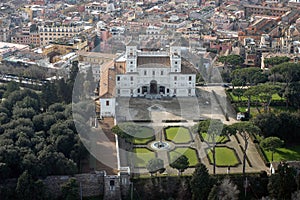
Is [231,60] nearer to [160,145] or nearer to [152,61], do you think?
[152,61]

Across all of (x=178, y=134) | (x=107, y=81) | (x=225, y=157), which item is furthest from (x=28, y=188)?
(x=107, y=81)

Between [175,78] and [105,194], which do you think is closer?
[105,194]

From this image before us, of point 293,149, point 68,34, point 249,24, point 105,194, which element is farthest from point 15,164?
point 249,24

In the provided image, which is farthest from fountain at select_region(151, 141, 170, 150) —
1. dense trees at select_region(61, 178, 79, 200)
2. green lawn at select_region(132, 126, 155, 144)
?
dense trees at select_region(61, 178, 79, 200)

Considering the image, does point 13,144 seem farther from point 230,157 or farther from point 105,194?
point 230,157

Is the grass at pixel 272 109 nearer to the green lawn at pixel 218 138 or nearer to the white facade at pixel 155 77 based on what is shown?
the white facade at pixel 155 77

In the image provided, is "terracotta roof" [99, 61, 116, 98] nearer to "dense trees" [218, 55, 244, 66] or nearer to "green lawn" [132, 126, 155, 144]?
"green lawn" [132, 126, 155, 144]
